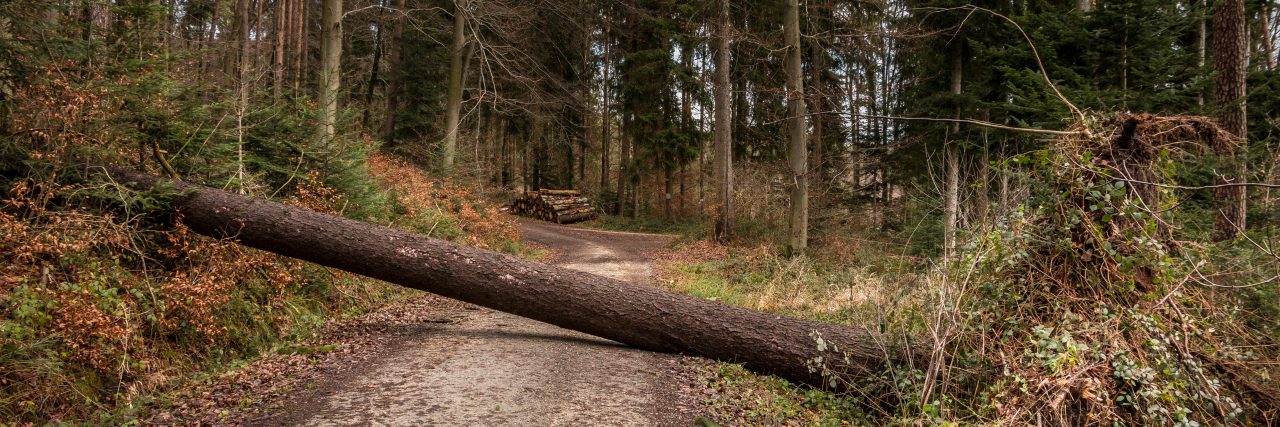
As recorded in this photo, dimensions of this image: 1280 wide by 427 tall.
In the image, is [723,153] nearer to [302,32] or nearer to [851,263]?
[851,263]

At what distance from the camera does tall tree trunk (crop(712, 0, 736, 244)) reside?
14.4m

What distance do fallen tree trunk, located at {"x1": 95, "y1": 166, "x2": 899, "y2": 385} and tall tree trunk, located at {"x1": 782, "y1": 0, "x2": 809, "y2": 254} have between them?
663 cm

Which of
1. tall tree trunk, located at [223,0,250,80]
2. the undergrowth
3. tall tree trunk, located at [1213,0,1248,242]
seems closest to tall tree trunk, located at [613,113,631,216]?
tall tree trunk, located at [223,0,250,80]

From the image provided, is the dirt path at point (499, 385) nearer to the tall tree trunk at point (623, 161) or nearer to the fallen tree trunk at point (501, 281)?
the fallen tree trunk at point (501, 281)

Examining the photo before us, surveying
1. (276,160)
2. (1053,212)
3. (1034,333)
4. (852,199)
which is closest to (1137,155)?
(1053,212)

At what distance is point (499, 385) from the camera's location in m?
4.58

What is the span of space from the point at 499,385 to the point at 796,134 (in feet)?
31.1

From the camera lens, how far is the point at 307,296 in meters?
6.61

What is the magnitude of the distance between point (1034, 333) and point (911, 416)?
3.39 ft

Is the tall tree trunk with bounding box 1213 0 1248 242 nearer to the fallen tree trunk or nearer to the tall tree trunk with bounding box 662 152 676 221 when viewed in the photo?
the fallen tree trunk

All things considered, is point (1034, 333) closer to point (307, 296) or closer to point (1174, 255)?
point (1174, 255)

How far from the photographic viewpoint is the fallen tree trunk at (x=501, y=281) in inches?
218

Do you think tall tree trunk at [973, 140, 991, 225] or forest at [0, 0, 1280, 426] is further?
tall tree trunk at [973, 140, 991, 225]

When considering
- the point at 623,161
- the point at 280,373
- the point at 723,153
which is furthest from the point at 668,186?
the point at 280,373
